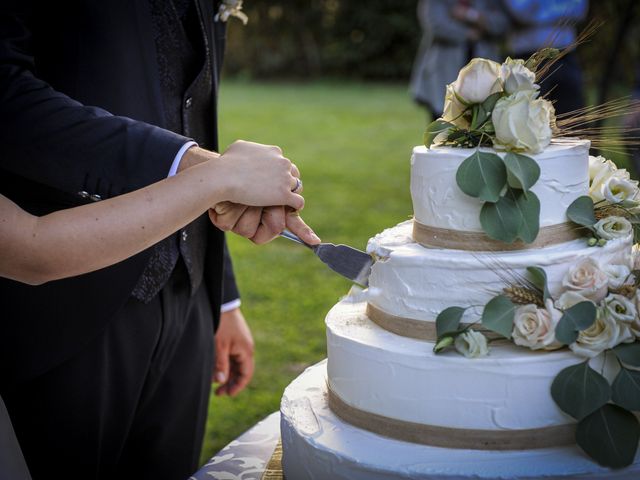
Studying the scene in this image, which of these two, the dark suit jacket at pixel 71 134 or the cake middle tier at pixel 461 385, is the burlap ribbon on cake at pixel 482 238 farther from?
the dark suit jacket at pixel 71 134

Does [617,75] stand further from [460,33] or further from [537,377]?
[537,377]

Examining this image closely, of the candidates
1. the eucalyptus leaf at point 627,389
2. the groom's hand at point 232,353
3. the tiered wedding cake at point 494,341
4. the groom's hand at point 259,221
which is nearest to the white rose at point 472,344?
the tiered wedding cake at point 494,341

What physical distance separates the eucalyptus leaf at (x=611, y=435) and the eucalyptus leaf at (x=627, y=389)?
2 cm

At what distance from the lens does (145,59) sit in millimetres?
1929

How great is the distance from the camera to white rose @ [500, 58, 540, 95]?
168cm

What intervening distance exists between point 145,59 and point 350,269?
2.11ft

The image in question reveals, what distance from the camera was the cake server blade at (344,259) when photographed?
1720mm

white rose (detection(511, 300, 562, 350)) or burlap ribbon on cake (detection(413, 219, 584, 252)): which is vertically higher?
burlap ribbon on cake (detection(413, 219, 584, 252))

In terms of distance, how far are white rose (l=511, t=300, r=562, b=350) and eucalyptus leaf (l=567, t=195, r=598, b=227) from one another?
0.21m

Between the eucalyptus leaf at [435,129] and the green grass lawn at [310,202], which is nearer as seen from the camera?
the eucalyptus leaf at [435,129]

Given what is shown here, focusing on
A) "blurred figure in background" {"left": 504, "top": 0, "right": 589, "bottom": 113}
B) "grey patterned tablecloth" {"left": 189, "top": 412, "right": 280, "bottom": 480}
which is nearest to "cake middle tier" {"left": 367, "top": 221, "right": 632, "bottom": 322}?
"grey patterned tablecloth" {"left": 189, "top": 412, "right": 280, "bottom": 480}

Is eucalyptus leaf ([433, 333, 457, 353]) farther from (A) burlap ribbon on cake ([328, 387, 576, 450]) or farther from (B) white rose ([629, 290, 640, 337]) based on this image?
(B) white rose ([629, 290, 640, 337])

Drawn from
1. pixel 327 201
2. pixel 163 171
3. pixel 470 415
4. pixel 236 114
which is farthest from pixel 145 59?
pixel 236 114

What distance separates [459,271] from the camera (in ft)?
5.34
